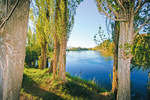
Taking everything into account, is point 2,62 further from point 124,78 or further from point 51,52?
point 51,52

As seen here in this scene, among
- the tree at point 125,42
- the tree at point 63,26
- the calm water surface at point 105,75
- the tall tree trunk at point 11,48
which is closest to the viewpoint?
the tall tree trunk at point 11,48

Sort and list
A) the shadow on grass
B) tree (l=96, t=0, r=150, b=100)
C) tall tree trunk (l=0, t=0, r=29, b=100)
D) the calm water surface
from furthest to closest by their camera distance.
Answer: the calm water surface
the shadow on grass
tree (l=96, t=0, r=150, b=100)
tall tree trunk (l=0, t=0, r=29, b=100)

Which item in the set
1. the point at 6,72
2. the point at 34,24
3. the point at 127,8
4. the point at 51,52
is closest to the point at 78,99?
the point at 6,72

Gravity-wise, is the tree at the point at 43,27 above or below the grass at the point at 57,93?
above

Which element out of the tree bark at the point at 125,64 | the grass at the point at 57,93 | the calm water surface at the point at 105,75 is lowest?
the calm water surface at the point at 105,75

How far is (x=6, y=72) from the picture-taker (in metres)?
1.10

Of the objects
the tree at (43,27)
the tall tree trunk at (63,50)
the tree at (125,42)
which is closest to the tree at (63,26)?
the tall tree trunk at (63,50)

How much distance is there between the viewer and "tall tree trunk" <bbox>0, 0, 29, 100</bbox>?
1.08 m

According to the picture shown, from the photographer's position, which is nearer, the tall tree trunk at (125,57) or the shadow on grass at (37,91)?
the tall tree trunk at (125,57)

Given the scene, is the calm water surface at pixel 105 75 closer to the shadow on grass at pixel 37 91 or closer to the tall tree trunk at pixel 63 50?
the tall tree trunk at pixel 63 50

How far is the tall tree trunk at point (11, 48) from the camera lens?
1079 mm

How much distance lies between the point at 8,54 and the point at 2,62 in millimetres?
128

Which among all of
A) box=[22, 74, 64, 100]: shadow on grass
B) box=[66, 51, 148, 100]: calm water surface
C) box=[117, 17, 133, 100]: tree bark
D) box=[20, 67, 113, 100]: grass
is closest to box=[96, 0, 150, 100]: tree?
box=[117, 17, 133, 100]: tree bark

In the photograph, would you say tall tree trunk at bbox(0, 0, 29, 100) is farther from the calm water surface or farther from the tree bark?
the calm water surface
